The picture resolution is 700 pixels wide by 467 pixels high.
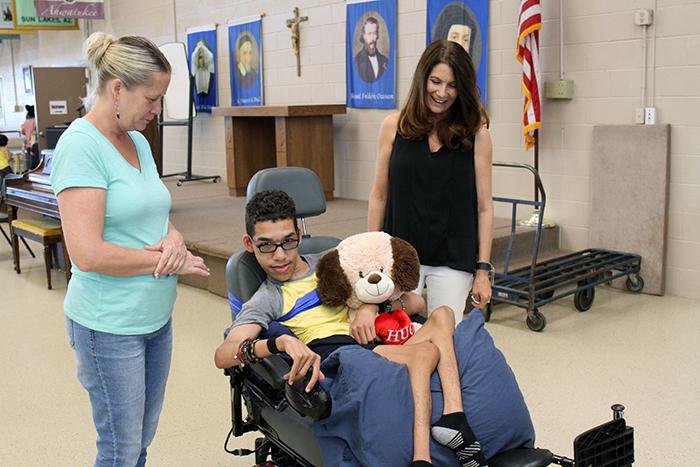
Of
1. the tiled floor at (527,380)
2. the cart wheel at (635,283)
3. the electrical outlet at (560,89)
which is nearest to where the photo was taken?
the tiled floor at (527,380)

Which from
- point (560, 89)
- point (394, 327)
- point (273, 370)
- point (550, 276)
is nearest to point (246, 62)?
point (560, 89)

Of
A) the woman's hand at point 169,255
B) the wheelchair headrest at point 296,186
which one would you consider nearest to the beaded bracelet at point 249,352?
the woman's hand at point 169,255

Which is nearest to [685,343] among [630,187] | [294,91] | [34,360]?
[630,187]

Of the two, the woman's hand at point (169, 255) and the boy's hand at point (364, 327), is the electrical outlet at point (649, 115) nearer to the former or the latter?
the boy's hand at point (364, 327)

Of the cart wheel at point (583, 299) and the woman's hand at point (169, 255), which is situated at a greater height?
the woman's hand at point (169, 255)

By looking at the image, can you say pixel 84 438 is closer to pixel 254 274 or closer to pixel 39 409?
pixel 39 409

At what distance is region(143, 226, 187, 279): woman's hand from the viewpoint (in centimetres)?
188

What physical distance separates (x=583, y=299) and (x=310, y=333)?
2.89 m

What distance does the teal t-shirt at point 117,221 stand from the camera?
5.77ft

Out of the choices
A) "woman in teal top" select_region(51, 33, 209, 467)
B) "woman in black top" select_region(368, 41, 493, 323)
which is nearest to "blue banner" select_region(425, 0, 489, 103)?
"woman in black top" select_region(368, 41, 493, 323)

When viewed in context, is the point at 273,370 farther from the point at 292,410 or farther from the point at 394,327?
the point at 394,327

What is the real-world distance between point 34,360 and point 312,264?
2.36 metres

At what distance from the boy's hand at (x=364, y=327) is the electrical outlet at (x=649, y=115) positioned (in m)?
3.33

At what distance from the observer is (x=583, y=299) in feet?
15.8
